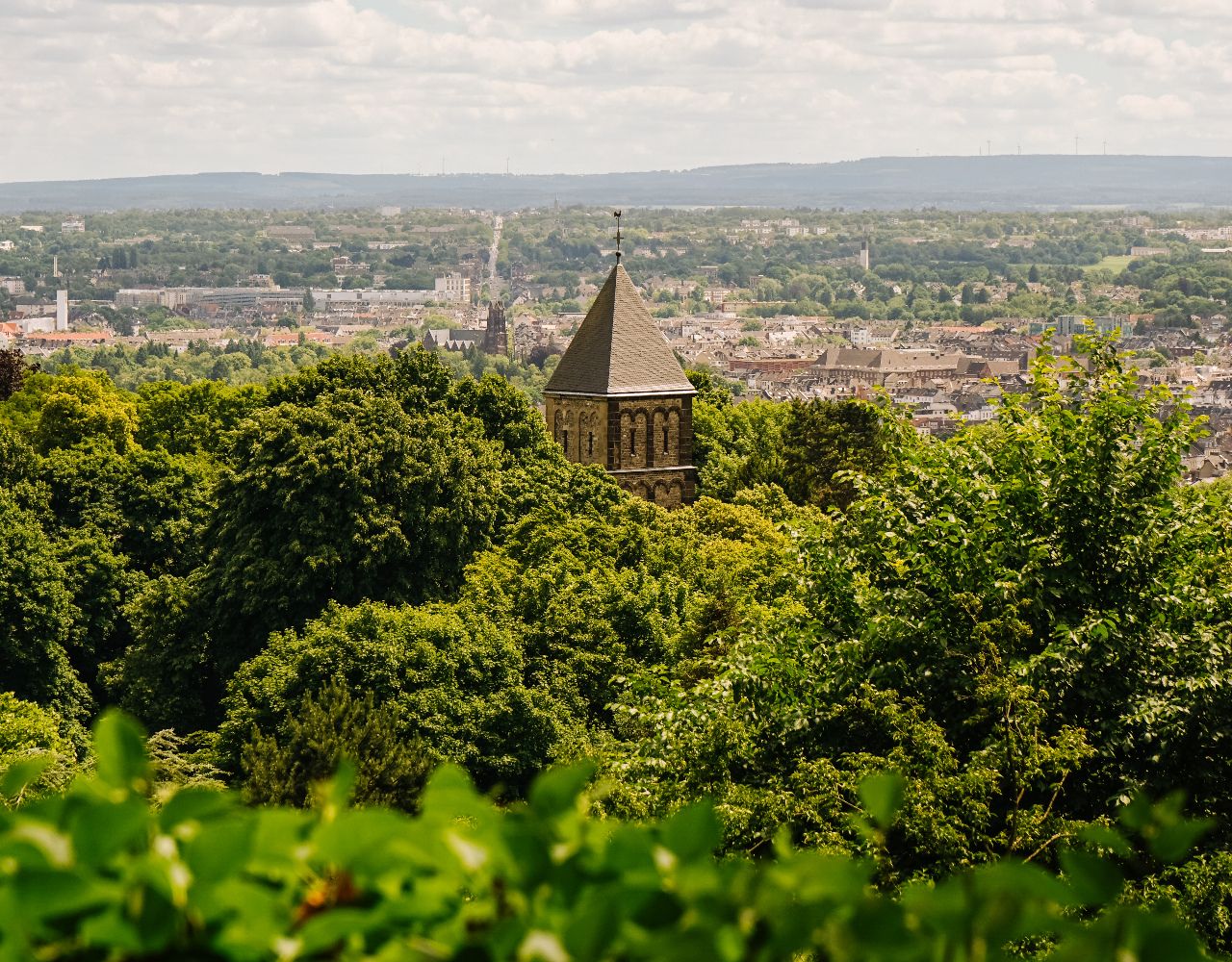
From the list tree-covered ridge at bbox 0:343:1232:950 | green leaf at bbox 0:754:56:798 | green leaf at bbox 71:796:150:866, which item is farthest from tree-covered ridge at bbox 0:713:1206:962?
tree-covered ridge at bbox 0:343:1232:950

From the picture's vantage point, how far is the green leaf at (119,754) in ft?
10.3

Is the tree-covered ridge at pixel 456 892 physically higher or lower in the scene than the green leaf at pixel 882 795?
lower

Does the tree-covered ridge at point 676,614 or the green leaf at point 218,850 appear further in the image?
the tree-covered ridge at point 676,614

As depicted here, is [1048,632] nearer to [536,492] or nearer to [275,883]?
[275,883]

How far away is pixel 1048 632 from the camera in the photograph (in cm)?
1595

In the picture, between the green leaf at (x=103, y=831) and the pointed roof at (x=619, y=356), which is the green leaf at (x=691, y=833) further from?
the pointed roof at (x=619, y=356)

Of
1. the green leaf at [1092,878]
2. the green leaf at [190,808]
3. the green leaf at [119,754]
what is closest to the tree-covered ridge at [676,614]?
the green leaf at [1092,878]

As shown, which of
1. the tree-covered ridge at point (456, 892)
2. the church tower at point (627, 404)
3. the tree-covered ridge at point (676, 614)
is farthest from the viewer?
the church tower at point (627, 404)

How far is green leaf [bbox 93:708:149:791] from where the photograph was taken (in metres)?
3.15

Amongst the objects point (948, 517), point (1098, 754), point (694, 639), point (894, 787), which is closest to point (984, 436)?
point (948, 517)

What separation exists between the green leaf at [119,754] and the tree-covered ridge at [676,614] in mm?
1141

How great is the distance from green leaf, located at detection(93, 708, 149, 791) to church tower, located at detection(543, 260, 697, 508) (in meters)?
48.1

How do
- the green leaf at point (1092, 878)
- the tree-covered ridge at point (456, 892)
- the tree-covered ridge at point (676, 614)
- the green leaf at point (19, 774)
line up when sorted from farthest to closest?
the tree-covered ridge at point (676, 614) → the green leaf at point (19, 774) → the green leaf at point (1092, 878) → the tree-covered ridge at point (456, 892)

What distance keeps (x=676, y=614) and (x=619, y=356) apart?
2373cm
